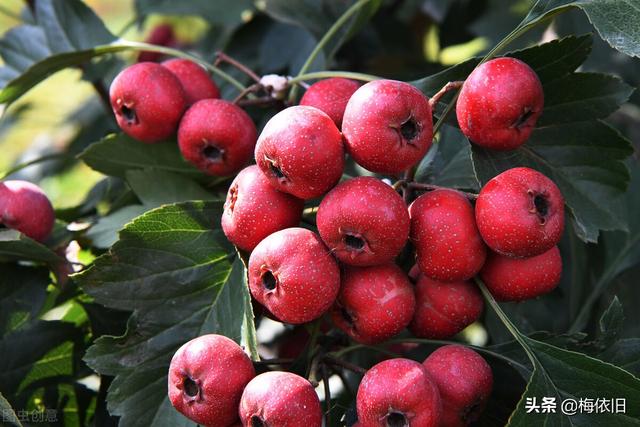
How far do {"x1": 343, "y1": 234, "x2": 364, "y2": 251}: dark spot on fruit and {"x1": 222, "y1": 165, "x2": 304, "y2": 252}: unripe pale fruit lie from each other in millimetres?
99

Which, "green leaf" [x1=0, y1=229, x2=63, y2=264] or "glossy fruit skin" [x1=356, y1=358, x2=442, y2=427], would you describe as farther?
"green leaf" [x1=0, y1=229, x2=63, y2=264]

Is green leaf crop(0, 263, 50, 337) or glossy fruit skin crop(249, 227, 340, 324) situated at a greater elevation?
glossy fruit skin crop(249, 227, 340, 324)

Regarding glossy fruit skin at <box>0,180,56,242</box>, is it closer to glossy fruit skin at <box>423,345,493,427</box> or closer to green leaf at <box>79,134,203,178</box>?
green leaf at <box>79,134,203,178</box>

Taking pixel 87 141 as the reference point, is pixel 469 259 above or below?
above

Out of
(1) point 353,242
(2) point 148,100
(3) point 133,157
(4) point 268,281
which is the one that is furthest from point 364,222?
(3) point 133,157

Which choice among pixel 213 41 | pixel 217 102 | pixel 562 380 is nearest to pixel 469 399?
pixel 562 380

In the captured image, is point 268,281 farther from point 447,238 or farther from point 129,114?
point 129,114

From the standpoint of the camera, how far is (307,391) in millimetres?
944

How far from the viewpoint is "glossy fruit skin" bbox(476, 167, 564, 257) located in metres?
0.97

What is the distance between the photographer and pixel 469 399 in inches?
39.4

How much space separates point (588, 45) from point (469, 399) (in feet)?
1.70

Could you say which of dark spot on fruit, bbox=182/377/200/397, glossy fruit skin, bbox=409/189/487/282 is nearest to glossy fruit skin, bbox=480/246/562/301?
glossy fruit skin, bbox=409/189/487/282

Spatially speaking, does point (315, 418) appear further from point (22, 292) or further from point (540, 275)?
point (22, 292)

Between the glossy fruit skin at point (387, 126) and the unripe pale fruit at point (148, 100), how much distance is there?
1.18 feet
